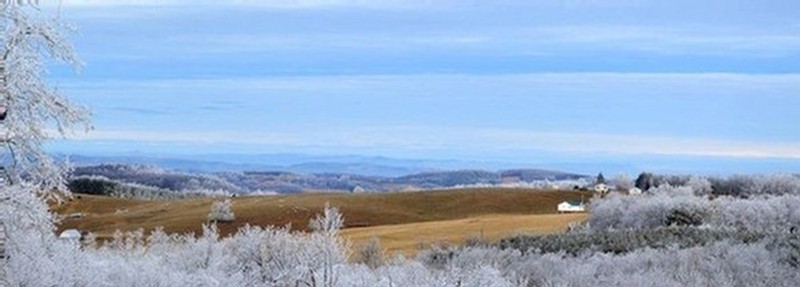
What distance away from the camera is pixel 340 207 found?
144 meters

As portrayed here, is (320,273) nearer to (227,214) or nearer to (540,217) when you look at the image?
(540,217)

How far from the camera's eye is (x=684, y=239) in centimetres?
7244

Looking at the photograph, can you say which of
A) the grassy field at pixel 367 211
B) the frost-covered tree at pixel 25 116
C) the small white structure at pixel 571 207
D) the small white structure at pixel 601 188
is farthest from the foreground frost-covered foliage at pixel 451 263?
the small white structure at pixel 601 188

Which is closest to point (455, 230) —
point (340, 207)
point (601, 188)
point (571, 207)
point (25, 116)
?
point (571, 207)

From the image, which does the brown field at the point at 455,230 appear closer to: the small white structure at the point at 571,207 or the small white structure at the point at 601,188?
the small white structure at the point at 571,207

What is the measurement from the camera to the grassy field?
122m

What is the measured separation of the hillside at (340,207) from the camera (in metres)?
135

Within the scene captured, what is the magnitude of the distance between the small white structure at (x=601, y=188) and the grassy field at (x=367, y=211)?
4.41m

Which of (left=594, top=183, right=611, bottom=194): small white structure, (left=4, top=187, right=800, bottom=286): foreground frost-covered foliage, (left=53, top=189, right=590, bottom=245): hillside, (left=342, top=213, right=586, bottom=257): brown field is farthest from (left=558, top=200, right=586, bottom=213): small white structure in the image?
(left=4, top=187, right=800, bottom=286): foreground frost-covered foliage

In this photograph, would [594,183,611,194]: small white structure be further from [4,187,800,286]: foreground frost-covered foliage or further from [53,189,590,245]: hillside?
[4,187,800,286]: foreground frost-covered foliage

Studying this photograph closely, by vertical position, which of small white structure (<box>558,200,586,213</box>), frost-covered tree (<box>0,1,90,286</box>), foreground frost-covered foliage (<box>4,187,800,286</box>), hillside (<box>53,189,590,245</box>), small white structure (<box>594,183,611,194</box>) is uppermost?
frost-covered tree (<box>0,1,90,286</box>)

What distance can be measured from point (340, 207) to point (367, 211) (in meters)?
3.31

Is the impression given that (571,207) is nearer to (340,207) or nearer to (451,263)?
(340,207)

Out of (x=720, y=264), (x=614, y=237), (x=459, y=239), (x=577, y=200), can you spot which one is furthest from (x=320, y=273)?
(x=577, y=200)
